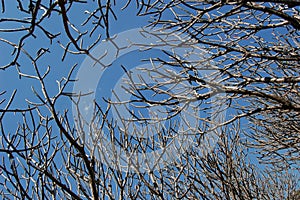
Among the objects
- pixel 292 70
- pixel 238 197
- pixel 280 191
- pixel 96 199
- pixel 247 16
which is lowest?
pixel 96 199

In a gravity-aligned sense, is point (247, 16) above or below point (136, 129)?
above

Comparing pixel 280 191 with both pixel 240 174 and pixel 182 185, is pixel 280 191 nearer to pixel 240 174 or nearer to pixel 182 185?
pixel 240 174

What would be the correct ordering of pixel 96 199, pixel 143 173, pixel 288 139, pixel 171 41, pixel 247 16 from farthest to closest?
pixel 288 139, pixel 143 173, pixel 247 16, pixel 171 41, pixel 96 199

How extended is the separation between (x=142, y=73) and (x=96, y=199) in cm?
210

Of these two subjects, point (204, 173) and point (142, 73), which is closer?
point (142, 73)

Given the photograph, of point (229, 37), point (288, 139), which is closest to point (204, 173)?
point (288, 139)

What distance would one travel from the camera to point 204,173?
6074mm

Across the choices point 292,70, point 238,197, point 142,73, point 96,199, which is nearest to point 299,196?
point 238,197

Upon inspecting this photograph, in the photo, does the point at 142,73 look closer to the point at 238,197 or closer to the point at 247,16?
the point at 247,16

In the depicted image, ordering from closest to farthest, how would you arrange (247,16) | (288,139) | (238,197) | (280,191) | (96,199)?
1. (96,199)
2. (247,16)
3. (288,139)
4. (238,197)
5. (280,191)

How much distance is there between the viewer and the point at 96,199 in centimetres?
192

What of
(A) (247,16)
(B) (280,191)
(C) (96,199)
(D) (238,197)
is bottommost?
(C) (96,199)

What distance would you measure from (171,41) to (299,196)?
20.7ft

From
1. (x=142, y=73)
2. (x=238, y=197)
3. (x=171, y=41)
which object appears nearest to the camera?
(x=171, y=41)
